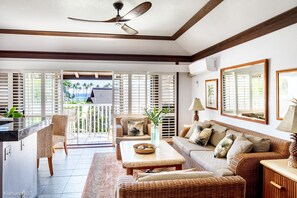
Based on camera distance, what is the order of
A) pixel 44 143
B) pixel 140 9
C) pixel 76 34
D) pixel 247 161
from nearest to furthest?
pixel 247 161 → pixel 140 9 → pixel 44 143 → pixel 76 34

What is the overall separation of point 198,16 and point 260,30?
1061 mm

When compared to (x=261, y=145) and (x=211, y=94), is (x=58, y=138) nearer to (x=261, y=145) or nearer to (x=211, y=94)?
(x=211, y=94)

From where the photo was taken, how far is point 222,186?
1640 mm

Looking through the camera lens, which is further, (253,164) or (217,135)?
(217,135)

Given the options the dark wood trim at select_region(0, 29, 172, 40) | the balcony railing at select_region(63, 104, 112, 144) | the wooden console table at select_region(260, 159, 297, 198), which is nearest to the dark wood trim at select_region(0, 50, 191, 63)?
the dark wood trim at select_region(0, 29, 172, 40)

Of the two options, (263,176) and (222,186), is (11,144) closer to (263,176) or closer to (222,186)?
(222,186)

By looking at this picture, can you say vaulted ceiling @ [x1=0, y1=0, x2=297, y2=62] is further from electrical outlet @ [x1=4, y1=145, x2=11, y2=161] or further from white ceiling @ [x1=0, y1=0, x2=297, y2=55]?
electrical outlet @ [x1=4, y1=145, x2=11, y2=161]

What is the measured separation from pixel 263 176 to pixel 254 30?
2.25 m

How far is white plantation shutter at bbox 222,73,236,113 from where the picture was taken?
13.8 ft

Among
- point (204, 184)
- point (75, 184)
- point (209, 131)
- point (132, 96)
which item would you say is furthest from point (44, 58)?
point (204, 184)

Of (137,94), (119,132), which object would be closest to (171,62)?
(137,94)

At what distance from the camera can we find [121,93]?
5914 millimetres

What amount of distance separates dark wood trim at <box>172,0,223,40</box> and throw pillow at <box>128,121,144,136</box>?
87.7 inches

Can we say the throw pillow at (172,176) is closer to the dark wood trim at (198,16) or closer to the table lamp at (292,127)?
the table lamp at (292,127)
